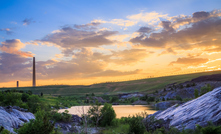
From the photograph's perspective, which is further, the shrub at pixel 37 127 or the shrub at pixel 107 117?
the shrub at pixel 107 117

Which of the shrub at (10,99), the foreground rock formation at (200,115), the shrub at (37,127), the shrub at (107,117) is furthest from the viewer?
the shrub at (10,99)

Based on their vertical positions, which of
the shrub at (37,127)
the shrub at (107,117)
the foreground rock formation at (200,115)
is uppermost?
the shrub at (37,127)

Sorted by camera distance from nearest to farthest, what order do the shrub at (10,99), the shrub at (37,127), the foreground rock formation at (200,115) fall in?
the shrub at (37,127) < the foreground rock formation at (200,115) < the shrub at (10,99)

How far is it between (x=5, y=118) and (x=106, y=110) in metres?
18.3

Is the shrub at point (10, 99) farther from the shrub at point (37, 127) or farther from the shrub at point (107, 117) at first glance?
the shrub at point (37, 127)

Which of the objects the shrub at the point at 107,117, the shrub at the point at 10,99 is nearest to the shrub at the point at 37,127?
the shrub at the point at 107,117

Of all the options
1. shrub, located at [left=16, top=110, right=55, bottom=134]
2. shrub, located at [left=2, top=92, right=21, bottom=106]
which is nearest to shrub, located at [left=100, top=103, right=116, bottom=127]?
shrub, located at [left=2, top=92, right=21, bottom=106]

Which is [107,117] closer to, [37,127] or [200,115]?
[200,115]

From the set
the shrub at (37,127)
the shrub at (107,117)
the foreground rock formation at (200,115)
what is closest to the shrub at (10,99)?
the shrub at (107,117)

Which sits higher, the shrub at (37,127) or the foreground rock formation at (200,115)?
the shrub at (37,127)

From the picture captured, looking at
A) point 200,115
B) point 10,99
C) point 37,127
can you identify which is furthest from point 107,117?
point 37,127

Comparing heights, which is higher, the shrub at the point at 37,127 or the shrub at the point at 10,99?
the shrub at the point at 37,127

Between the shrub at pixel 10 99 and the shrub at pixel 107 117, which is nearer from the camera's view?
the shrub at pixel 107 117

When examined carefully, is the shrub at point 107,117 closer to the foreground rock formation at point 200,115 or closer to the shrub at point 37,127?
the foreground rock formation at point 200,115
